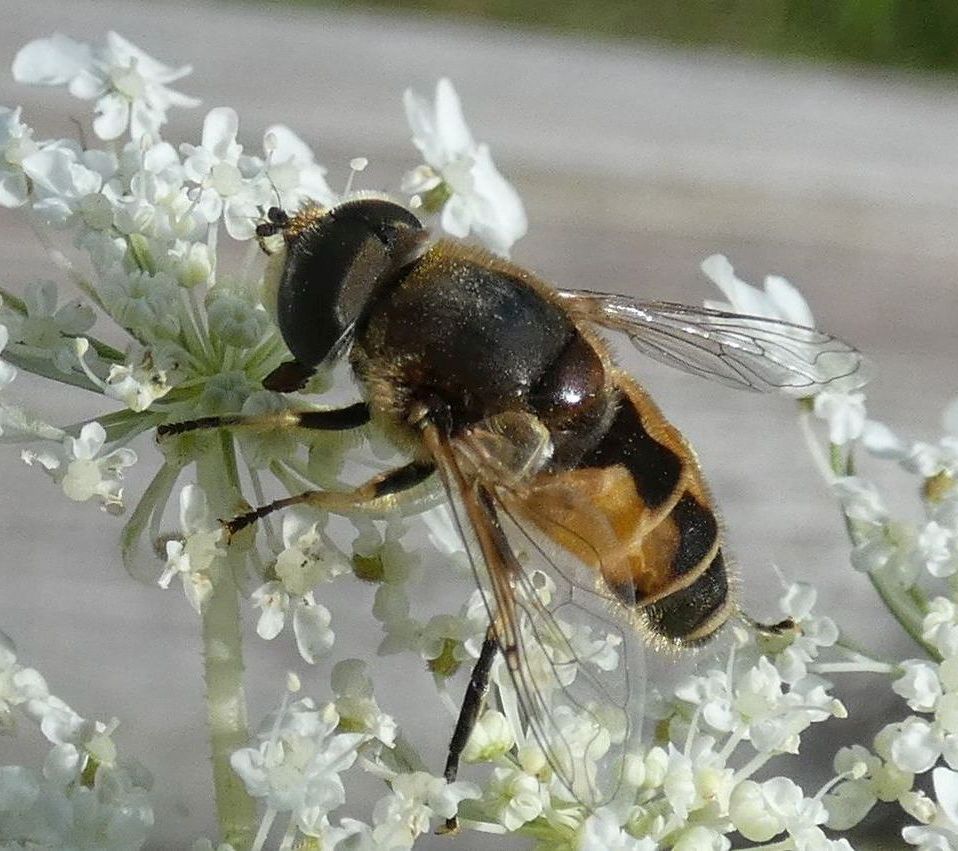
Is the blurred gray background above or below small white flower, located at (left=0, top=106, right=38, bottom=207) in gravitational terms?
below

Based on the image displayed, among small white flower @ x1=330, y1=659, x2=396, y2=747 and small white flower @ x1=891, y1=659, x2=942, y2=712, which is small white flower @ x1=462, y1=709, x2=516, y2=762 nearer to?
small white flower @ x1=330, y1=659, x2=396, y2=747

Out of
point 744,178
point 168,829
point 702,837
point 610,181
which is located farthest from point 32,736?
point 744,178

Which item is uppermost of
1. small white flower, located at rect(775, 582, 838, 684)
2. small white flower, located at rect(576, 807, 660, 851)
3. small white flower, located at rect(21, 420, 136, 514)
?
small white flower, located at rect(21, 420, 136, 514)

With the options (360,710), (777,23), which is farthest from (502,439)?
(777,23)

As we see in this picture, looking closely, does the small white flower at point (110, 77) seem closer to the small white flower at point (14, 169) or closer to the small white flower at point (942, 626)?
the small white flower at point (14, 169)

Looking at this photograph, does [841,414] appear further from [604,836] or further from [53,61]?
[53,61]

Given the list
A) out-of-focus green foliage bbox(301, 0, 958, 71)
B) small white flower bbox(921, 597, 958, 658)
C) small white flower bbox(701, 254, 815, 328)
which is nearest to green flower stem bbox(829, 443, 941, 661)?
small white flower bbox(921, 597, 958, 658)

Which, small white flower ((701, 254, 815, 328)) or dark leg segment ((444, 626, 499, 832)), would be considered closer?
dark leg segment ((444, 626, 499, 832))
